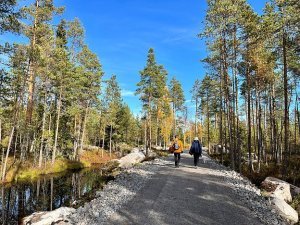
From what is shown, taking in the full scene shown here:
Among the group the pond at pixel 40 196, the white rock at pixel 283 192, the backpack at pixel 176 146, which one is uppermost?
the backpack at pixel 176 146

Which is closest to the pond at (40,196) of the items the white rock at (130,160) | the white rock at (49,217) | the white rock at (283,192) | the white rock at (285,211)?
the white rock at (49,217)

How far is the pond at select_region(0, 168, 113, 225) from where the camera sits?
14617mm

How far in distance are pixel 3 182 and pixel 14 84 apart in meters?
8.69

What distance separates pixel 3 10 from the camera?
15.0 metres

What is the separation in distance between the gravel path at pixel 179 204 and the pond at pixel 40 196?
1.86 metres

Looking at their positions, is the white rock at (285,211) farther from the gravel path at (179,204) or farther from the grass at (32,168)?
the grass at (32,168)

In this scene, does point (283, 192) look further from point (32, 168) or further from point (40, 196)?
point (32, 168)

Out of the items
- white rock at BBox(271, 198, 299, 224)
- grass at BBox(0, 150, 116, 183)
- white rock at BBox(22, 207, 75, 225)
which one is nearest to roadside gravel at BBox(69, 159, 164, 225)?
white rock at BBox(22, 207, 75, 225)

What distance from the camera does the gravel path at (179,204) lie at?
904 cm

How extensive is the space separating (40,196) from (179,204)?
12.8m

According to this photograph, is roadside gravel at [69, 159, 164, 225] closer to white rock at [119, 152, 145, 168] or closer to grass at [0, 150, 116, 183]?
white rock at [119, 152, 145, 168]

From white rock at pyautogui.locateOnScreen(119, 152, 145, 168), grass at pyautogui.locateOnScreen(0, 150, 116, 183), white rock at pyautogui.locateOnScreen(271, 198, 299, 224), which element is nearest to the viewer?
white rock at pyautogui.locateOnScreen(271, 198, 299, 224)

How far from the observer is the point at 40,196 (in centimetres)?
1973

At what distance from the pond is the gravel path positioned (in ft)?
6.09
